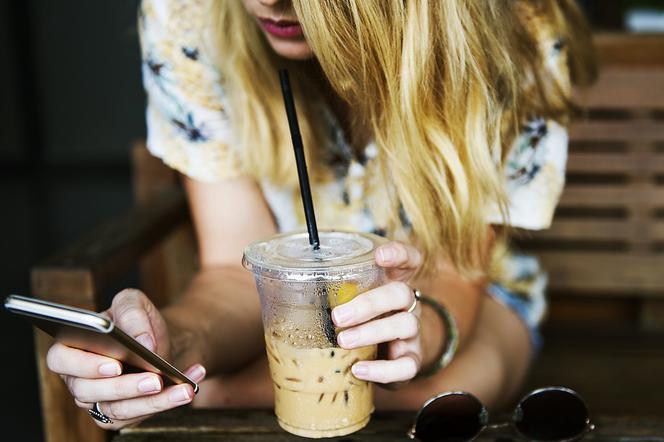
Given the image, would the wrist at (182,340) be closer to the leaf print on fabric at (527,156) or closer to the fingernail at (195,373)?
the fingernail at (195,373)

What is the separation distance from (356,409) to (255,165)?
0.61 metres

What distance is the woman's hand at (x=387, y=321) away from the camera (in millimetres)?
892

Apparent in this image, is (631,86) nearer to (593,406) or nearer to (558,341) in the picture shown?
(558,341)

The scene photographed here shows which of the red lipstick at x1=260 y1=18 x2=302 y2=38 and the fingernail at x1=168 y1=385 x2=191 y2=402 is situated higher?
the red lipstick at x1=260 y1=18 x2=302 y2=38

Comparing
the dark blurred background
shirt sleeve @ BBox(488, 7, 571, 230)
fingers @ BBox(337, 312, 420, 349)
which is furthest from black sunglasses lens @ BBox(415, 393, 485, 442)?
the dark blurred background

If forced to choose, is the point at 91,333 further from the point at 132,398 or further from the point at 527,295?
the point at 527,295

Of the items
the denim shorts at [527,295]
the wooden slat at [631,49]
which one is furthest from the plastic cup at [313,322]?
the wooden slat at [631,49]

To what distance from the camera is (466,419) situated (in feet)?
3.40

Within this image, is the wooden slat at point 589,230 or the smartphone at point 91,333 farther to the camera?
the wooden slat at point 589,230

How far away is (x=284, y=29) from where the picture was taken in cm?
115

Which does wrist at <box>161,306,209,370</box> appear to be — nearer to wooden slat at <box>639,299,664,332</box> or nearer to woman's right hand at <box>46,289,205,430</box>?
woman's right hand at <box>46,289,205,430</box>

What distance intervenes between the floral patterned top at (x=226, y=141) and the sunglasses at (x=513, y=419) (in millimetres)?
439

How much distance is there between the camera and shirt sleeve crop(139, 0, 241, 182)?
1.49 m

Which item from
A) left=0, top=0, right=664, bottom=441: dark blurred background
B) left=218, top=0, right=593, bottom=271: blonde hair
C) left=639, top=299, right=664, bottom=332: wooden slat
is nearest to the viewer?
left=218, top=0, right=593, bottom=271: blonde hair
